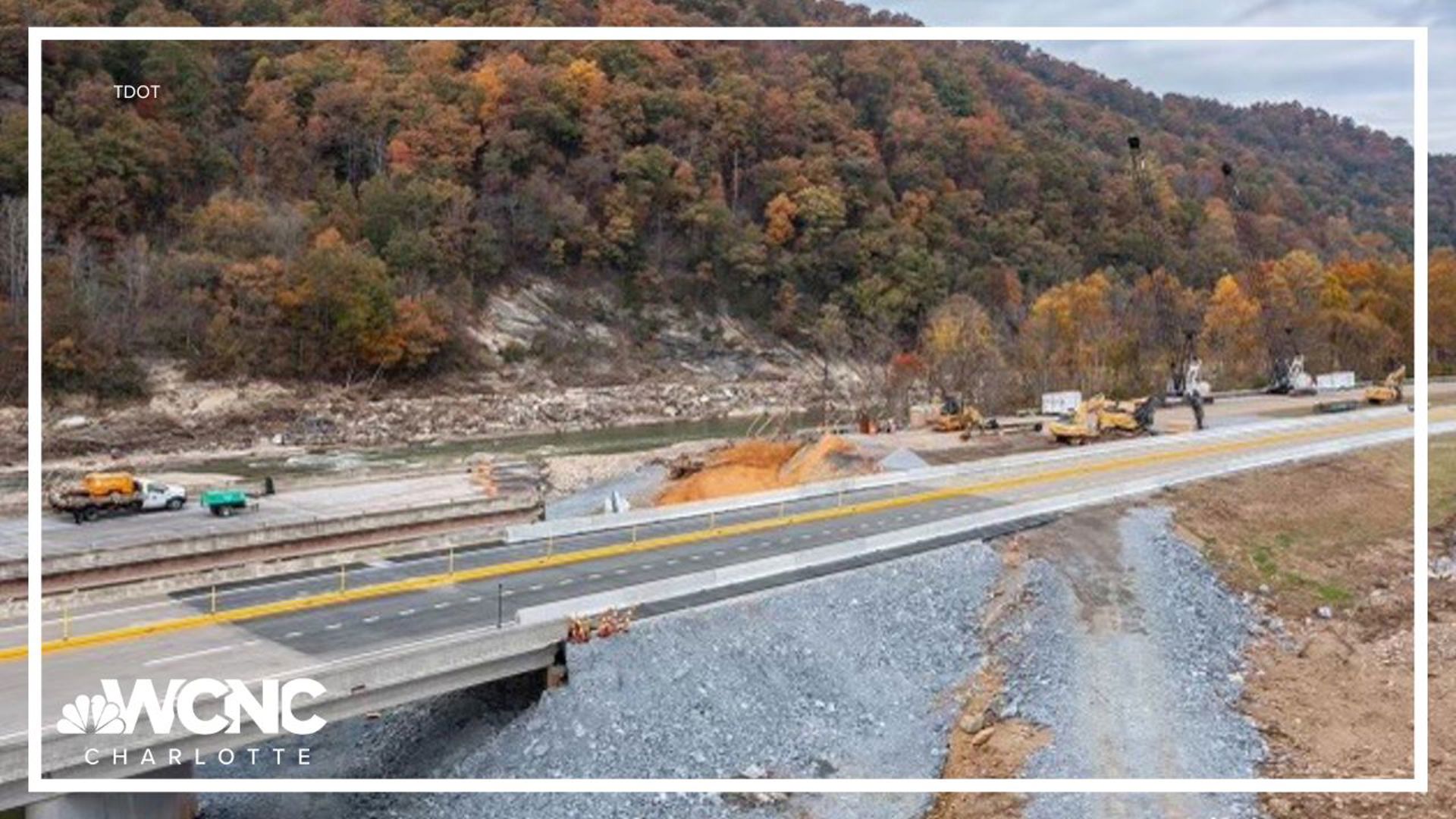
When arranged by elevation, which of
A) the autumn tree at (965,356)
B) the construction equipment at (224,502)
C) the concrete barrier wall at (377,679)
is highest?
the autumn tree at (965,356)

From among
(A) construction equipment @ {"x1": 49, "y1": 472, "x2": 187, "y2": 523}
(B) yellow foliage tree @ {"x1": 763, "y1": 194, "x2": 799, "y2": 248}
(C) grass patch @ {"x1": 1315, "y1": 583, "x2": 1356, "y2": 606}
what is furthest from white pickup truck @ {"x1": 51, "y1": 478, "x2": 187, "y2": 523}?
(B) yellow foliage tree @ {"x1": 763, "y1": 194, "x2": 799, "y2": 248}

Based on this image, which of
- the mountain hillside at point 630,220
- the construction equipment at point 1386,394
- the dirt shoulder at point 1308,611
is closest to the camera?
the dirt shoulder at point 1308,611

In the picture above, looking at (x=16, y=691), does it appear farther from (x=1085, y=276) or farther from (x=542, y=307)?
(x=1085, y=276)

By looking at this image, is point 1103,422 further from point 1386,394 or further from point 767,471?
point 1386,394

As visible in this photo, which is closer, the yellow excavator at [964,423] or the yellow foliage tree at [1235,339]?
the yellow excavator at [964,423]

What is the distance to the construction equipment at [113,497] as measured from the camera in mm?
27969

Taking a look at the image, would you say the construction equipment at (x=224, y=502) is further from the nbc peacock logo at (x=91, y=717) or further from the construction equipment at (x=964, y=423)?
the construction equipment at (x=964, y=423)

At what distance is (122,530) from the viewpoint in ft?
89.0

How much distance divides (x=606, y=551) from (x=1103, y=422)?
19.5 m

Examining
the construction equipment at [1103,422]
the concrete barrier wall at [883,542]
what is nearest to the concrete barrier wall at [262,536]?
the concrete barrier wall at [883,542]

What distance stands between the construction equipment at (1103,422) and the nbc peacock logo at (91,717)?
26.9 metres

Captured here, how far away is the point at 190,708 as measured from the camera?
13.1 metres

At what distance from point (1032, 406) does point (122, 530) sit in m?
35.1

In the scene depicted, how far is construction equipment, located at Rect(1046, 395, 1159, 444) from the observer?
34281 millimetres
